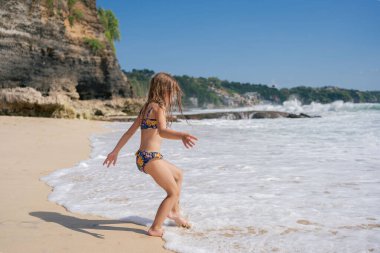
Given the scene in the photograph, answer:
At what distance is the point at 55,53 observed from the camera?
26141 millimetres

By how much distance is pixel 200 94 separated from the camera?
13212 centimetres

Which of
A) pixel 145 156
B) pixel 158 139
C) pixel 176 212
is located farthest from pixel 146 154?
pixel 176 212

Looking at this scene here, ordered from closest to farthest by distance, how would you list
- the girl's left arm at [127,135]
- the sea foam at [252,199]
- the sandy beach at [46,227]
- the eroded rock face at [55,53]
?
1. the sandy beach at [46,227]
2. the sea foam at [252,199]
3. the girl's left arm at [127,135]
4. the eroded rock face at [55,53]

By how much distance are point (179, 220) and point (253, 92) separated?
154 metres

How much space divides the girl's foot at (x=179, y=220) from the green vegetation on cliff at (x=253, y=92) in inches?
4084

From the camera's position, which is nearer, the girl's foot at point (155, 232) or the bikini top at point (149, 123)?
the girl's foot at point (155, 232)

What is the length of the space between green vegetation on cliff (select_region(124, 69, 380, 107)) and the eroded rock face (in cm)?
7521

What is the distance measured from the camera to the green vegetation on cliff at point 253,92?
125662mm

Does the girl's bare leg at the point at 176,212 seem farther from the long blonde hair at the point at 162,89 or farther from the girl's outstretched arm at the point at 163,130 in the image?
the long blonde hair at the point at 162,89

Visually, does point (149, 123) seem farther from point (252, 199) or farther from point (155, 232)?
point (252, 199)

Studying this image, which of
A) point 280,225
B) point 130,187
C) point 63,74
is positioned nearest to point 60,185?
point 130,187

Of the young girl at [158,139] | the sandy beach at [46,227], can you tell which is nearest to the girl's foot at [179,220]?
the young girl at [158,139]

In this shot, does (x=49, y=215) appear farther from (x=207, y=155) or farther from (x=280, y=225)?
(x=207, y=155)

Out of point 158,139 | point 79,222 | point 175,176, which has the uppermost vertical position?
point 158,139
